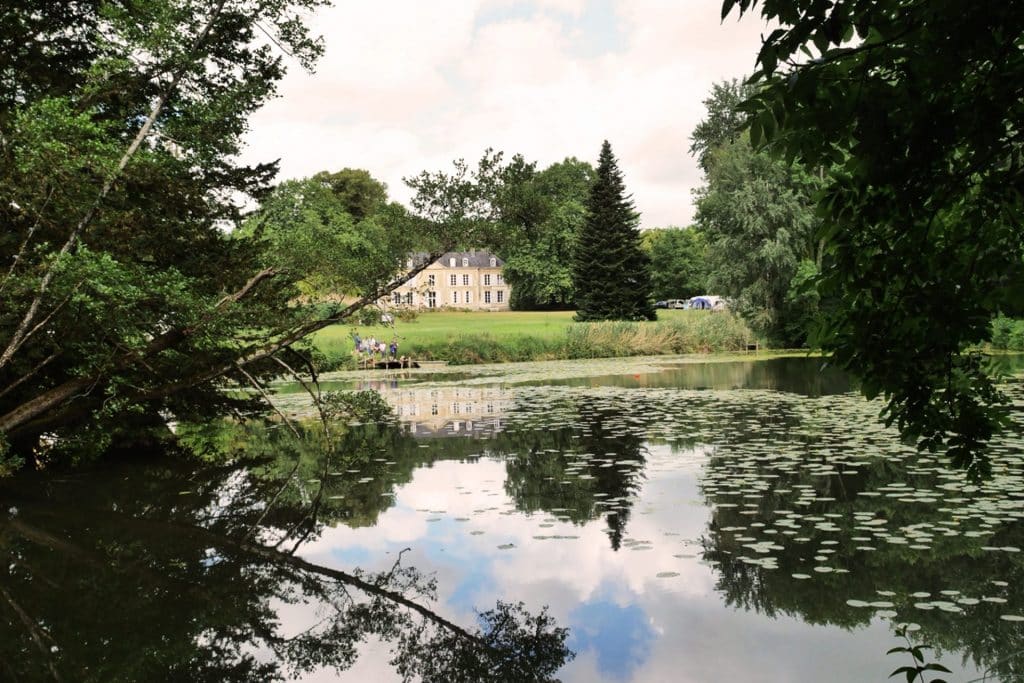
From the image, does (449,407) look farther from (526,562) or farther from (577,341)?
(577,341)

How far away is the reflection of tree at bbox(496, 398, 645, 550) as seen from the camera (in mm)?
8523

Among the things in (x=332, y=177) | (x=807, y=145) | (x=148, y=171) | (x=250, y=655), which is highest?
(x=332, y=177)

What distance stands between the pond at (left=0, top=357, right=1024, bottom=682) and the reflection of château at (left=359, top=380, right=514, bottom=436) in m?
2.11

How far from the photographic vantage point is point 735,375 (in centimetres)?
2553

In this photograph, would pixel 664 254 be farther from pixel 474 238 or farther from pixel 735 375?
pixel 474 238

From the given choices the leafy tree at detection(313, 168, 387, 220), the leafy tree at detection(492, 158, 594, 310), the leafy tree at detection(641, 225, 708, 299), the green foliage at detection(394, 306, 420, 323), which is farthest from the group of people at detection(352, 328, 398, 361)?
the leafy tree at detection(641, 225, 708, 299)

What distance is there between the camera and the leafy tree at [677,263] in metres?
76.7

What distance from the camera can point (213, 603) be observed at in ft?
19.4

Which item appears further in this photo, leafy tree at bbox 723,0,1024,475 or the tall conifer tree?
the tall conifer tree

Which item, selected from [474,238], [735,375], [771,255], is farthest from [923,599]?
[771,255]

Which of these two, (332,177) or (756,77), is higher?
(332,177)

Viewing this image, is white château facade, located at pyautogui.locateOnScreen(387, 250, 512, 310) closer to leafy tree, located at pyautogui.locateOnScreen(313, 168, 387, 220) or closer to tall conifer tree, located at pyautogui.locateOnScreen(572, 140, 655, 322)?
leafy tree, located at pyautogui.locateOnScreen(313, 168, 387, 220)

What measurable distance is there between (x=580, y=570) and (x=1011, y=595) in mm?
2939

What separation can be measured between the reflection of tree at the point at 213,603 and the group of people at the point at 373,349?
22365 mm
